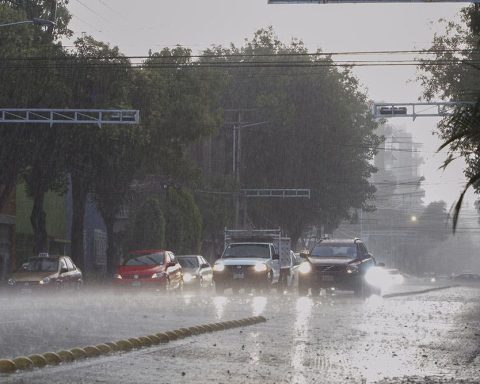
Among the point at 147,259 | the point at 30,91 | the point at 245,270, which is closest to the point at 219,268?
the point at 245,270

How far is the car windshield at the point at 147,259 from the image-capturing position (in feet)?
129

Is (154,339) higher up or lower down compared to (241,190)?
lower down

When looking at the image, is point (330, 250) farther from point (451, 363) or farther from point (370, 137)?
point (370, 137)

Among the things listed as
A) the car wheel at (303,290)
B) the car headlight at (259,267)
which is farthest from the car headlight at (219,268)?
the car wheel at (303,290)

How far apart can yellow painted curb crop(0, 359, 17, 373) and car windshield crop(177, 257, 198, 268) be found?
104 feet

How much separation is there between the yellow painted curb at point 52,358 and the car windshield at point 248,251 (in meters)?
27.5

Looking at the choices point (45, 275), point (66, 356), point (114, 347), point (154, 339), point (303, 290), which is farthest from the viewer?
point (303, 290)

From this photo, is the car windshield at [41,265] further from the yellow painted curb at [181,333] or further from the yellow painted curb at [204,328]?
the yellow painted curb at [181,333]

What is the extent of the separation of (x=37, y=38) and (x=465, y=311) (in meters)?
20.7

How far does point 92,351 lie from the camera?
1562 cm

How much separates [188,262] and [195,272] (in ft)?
4.57

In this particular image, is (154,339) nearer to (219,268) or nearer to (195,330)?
(195,330)

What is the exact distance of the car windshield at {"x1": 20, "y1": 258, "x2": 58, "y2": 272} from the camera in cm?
3572

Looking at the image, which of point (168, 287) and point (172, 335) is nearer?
point (172, 335)
